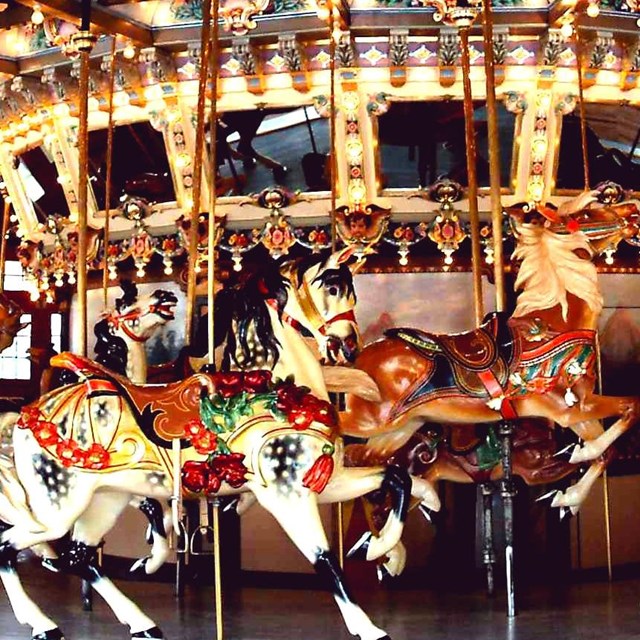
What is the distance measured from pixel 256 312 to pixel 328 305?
1.02 feet

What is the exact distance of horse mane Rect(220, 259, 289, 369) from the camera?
5.38m

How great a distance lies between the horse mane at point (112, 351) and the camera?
7277 mm

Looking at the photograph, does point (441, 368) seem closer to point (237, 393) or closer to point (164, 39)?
point (237, 393)

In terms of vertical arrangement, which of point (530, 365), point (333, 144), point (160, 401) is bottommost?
point (160, 401)

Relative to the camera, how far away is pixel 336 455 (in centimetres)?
533

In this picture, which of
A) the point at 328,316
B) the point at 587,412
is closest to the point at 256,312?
the point at 328,316

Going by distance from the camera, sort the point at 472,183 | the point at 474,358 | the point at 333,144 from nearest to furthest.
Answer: the point at 474,358
the point at 472,183
the point at 333,144

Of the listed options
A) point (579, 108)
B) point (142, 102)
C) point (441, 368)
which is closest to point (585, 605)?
point (441, 368)

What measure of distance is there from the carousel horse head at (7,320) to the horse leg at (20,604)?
2.37 meters

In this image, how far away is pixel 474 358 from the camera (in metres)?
6.65

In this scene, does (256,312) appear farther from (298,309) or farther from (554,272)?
(554,272)

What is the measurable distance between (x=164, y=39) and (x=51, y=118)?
134 cm

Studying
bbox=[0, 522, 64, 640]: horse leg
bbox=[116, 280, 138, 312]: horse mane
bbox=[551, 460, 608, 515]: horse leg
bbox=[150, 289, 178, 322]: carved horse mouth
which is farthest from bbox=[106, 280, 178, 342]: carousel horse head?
bbox=[551, 460, 608, 515]: horse leg

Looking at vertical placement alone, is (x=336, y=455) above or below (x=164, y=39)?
below
